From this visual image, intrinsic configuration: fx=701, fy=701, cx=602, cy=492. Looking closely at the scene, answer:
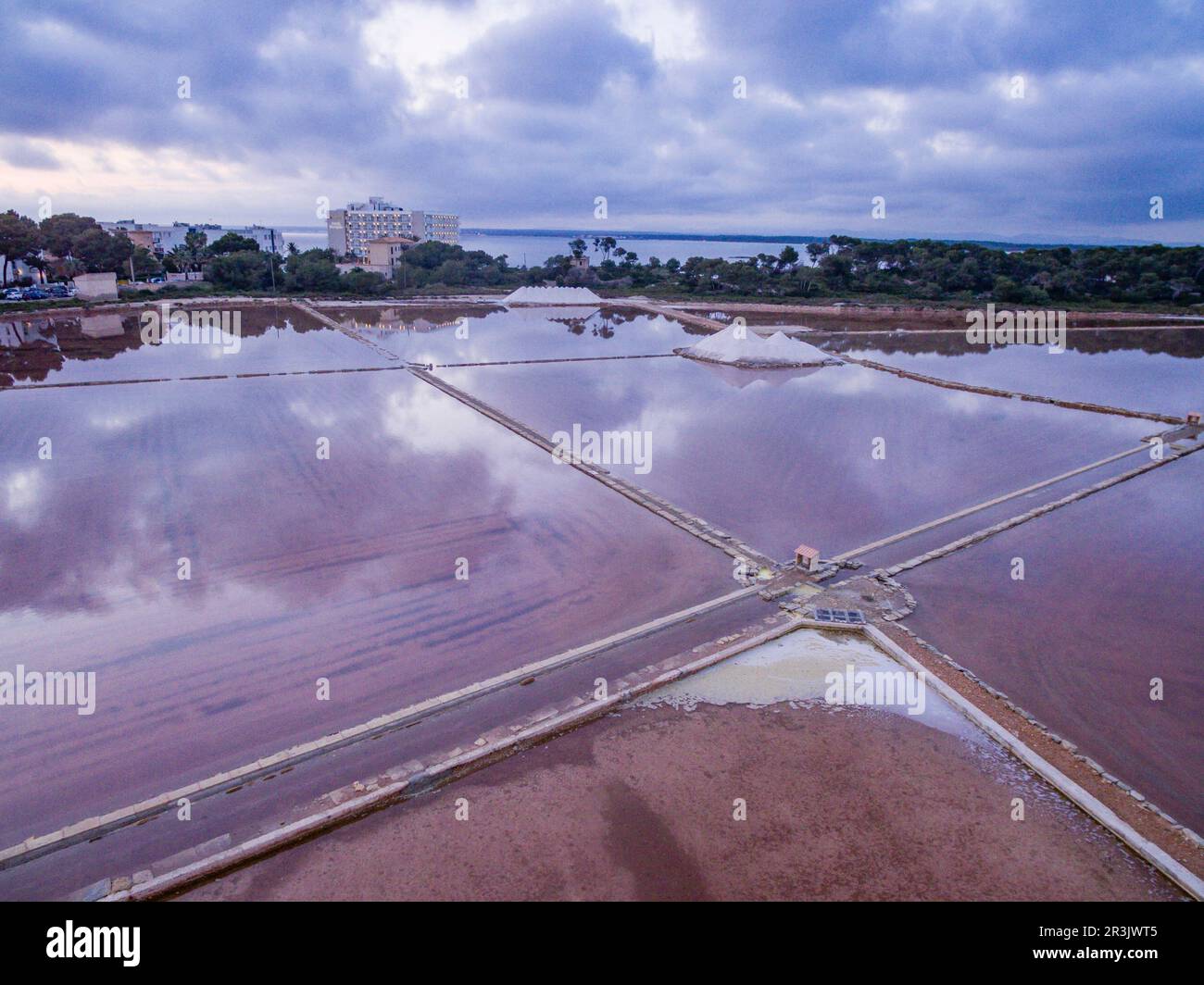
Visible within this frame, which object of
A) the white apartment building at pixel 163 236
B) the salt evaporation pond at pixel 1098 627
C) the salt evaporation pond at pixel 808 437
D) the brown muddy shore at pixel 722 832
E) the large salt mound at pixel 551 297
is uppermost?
the white apartment building at pixel 163 236

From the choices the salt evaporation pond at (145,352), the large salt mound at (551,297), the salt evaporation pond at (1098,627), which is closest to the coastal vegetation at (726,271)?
the large salt mound at (551,297)

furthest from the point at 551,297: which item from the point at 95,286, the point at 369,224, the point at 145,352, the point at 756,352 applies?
the point at 369,224

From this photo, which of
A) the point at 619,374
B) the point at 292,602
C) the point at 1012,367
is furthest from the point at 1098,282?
the point at 292,602

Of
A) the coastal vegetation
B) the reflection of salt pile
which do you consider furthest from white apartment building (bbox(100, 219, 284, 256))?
the reflection of salt pile

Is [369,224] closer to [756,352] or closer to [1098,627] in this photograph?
[756,352]

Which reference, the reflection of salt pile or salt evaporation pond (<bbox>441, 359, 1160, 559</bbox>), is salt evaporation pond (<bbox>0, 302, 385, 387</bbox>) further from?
the reflection of salt pile

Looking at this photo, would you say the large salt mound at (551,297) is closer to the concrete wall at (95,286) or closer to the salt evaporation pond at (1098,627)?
the concrete wall at (95,286)
